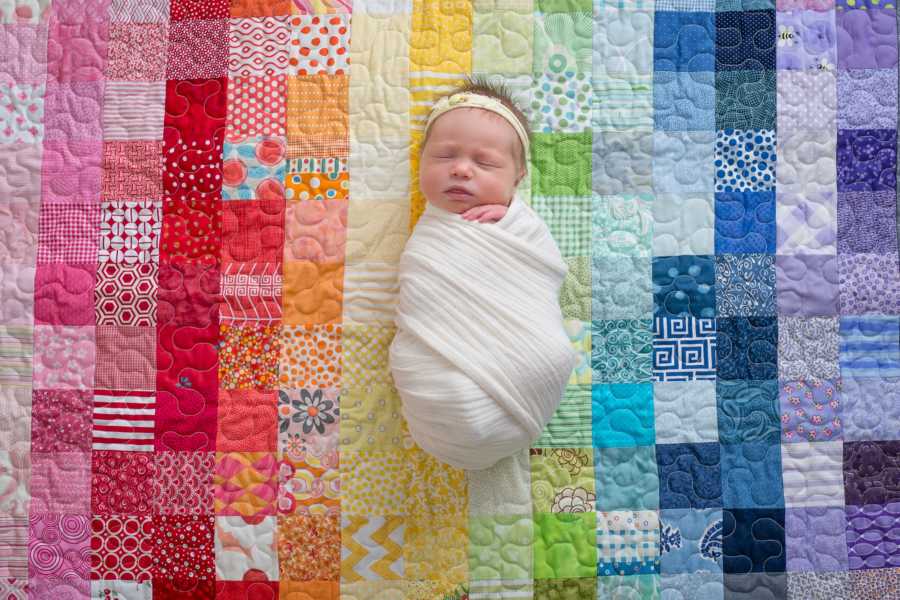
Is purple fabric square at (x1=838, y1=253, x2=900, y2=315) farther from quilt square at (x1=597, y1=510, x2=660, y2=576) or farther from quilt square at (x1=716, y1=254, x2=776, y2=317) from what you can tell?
quilt square at (x1=597, y1=510, x2=660, y2=576)

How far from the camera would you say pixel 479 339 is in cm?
96

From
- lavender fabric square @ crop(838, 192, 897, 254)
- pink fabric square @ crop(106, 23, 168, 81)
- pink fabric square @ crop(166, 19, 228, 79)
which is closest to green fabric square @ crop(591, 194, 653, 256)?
lavender fabric square @ crop(838, 192, 897, 254)

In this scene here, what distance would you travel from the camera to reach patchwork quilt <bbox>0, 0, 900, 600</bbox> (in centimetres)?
108

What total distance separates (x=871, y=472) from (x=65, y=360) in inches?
55.4

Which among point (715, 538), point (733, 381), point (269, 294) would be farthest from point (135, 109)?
point (715, 538)

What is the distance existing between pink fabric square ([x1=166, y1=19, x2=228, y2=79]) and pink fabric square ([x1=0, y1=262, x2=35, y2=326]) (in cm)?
43

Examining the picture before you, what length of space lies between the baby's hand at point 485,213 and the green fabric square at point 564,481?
413 mm

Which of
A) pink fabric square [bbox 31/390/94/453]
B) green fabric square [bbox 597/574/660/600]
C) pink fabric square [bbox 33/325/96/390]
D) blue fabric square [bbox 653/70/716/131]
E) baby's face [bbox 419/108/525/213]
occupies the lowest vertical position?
green fabric square [bbox 597/574/660/600]

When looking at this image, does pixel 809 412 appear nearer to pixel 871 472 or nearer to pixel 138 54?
pixel 871 472

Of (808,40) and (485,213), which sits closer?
(485,213)

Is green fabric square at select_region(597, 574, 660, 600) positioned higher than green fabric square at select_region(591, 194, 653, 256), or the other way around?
green fabric square at select_region(591, 194, 653, 256)

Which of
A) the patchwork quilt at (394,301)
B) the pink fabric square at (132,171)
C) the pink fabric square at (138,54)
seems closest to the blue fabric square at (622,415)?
the patchwork quilt at (394,301)

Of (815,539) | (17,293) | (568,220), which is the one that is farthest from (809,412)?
(17,293)

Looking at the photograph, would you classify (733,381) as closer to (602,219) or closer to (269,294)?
(602,219)
